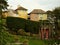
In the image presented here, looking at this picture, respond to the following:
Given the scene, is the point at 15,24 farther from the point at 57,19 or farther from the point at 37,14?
the point at 37,14

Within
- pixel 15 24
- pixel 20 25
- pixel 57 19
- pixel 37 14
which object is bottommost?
pixel 20 25

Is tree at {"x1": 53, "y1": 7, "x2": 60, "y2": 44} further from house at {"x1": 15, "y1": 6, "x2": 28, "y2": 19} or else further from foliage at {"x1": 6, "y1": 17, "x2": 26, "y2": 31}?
house at {"x1": 15, "y1": 6, "x2": 28, "y2": 19}

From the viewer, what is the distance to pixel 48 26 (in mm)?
35969

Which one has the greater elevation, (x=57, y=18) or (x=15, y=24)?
(x=57, y=18)

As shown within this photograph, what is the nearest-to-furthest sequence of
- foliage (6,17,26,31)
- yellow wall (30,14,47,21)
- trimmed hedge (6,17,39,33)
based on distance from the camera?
1. foliage (6,17,26,31)
2. trimmed hedge (6,17,39,33)
3. yellow wall (30,14,47,21)

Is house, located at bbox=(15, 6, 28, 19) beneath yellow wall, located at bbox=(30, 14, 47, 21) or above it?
above

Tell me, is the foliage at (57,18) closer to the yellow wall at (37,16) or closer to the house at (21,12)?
the house at (21,12)

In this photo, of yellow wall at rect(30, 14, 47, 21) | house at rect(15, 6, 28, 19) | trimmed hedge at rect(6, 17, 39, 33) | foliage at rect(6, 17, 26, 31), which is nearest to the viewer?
foliage at rect(6, 17, 26, 31)

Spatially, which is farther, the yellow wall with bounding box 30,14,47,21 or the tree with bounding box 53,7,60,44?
the yellow wall with bounding box 30,14,47,21

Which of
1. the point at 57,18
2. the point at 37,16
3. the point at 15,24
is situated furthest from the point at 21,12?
the point at 57,18

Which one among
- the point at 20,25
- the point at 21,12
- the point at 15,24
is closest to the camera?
the point at 15,24

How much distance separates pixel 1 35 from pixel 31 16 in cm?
5345

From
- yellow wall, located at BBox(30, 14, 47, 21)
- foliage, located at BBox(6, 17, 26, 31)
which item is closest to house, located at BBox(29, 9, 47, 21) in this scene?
yellow wall, located at BBox(30, 14, 47, 21)

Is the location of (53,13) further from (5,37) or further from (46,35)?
(5,37)
